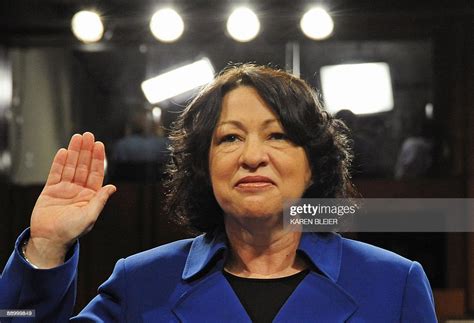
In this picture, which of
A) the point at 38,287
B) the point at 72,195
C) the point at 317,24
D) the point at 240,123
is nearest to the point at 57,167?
the point at 72,195

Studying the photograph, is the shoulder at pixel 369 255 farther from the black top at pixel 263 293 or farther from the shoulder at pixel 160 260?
the shoulder at pixel 160 260

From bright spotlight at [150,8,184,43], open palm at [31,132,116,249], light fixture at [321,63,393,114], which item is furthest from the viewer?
bright spotlight at [150,8,184,43]

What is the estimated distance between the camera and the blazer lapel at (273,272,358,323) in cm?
91

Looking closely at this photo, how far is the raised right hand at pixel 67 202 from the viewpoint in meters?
0.89

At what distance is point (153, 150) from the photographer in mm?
1210

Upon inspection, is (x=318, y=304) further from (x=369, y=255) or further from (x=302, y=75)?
(x=302, y=75)

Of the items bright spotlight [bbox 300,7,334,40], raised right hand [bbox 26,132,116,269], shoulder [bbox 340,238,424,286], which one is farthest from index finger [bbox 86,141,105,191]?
bright spotlight [bbox 300,7,334,40]

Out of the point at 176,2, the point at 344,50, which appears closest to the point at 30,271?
the point at 176,2

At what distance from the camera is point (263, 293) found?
37.0 inches

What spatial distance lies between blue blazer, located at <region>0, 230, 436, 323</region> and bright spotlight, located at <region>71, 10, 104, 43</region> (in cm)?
50

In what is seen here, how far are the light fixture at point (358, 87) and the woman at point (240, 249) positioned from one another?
154mm

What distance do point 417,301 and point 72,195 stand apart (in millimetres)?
527

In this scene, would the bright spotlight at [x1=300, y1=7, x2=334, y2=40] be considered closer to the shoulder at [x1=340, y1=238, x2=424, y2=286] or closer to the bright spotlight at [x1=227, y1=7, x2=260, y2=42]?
the bright spotlight at [x1=227, y1=7, x2=260, y2=42]

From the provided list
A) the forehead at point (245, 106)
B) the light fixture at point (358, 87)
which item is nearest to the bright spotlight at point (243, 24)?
the light fixture at point (358, 87)
